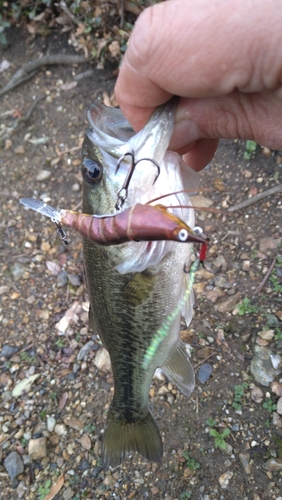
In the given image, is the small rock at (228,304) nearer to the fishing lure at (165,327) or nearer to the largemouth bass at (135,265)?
the largemouth bass at (135,265)

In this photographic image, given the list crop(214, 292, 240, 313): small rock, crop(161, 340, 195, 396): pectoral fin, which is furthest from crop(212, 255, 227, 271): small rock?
crop(161, 340, 195, 396): pectoral fin

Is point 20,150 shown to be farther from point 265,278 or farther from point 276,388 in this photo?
point 276,388

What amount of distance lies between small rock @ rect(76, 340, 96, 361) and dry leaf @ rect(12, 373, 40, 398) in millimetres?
340

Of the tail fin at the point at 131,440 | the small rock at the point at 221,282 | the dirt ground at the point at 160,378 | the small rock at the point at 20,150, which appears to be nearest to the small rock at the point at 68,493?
the dirt ground at the point at 160,378

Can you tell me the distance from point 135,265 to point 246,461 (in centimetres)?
162

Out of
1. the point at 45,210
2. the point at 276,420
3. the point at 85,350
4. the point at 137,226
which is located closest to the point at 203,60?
the point at 137,226

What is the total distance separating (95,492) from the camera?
2721 mm

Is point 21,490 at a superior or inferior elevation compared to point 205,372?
inferior

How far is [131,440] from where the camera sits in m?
2.34

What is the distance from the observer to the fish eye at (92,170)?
172cm

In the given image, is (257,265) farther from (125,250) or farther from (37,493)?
(37,493)

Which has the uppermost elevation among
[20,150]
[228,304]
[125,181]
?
[125,181]

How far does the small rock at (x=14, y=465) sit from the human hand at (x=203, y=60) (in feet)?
7.85

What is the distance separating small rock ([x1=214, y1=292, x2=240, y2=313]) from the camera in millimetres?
3045
